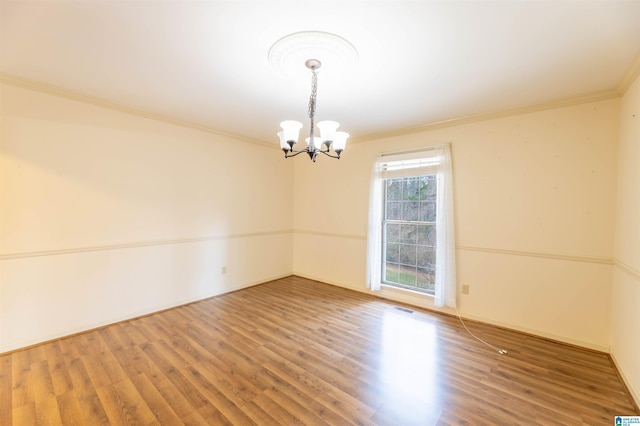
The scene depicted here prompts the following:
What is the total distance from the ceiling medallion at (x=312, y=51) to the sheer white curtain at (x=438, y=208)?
1940 millimetres

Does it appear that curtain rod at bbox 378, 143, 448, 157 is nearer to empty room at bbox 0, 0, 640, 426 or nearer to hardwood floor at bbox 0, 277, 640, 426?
empty room at bbox 0, 0, 640, 426

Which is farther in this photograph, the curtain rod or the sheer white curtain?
the curtain rod

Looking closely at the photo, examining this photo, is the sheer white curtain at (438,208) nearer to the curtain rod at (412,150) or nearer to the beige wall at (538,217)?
the curtain rod at (412,150)

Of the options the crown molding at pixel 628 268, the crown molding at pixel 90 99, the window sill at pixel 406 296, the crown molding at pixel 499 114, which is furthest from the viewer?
the window sill at pixel 406 296

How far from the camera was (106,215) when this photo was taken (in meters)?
2.93

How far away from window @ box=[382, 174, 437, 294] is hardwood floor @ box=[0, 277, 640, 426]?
76 cm

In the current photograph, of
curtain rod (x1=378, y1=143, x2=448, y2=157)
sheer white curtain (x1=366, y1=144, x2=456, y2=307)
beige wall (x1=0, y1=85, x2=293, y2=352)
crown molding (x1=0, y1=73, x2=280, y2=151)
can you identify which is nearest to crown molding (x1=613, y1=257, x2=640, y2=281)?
sheer white curtain (x1=366, y1=144, x2=456, y2=307)

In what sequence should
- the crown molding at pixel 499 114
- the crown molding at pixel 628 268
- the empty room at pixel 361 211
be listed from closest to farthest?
1. the empty room at pixel 361 211
2. the crown molding at pixel 628 268
3. the crown molding at pixel 499 114

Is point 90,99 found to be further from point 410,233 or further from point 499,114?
point 499,114

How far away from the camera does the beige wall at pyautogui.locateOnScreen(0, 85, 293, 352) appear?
243cm

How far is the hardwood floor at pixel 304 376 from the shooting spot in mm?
1735

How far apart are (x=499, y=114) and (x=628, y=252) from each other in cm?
175

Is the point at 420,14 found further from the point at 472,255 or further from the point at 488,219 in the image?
the point at 472,255

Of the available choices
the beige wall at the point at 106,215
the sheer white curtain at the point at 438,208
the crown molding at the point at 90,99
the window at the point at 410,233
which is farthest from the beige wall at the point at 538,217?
the crown molding at the point at 90,99
